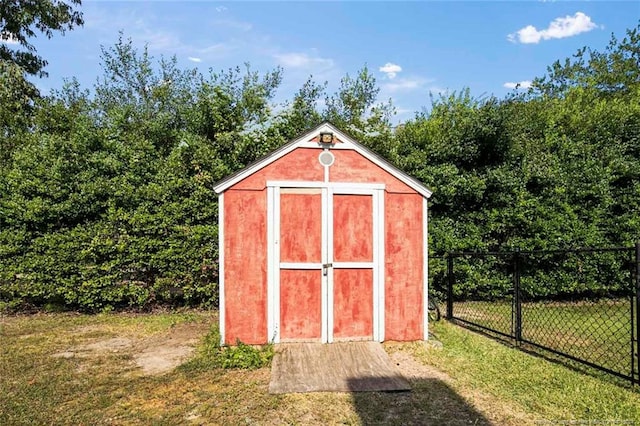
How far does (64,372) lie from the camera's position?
15.3ft

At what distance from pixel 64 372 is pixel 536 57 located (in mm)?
19476

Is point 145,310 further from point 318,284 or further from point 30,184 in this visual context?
point 318,284

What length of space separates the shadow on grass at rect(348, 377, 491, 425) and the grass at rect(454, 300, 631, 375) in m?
2.25

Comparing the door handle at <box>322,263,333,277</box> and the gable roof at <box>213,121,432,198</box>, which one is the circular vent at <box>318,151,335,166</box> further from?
the door handle at <box>322,263,333,277</box>

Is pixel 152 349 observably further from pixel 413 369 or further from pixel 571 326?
pixel 571 326

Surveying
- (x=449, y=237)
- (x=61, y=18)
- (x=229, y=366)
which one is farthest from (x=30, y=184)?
(x=61, y=18)

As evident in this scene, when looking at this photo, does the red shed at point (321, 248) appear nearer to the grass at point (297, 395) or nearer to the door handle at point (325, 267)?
the door handle at point (325, 267)

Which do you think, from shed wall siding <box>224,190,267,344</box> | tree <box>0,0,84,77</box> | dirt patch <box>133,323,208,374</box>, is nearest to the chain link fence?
shed wall siding <box>224,190,267,344</box>

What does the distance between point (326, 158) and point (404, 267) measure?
200 centimetres

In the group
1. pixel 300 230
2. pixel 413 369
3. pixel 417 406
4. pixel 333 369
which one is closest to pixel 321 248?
pixel 300 230

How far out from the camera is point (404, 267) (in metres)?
5.72

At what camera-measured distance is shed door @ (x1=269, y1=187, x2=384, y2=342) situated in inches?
215

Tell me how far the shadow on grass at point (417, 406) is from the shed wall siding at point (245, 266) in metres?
1.83

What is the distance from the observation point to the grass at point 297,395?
136 inches
